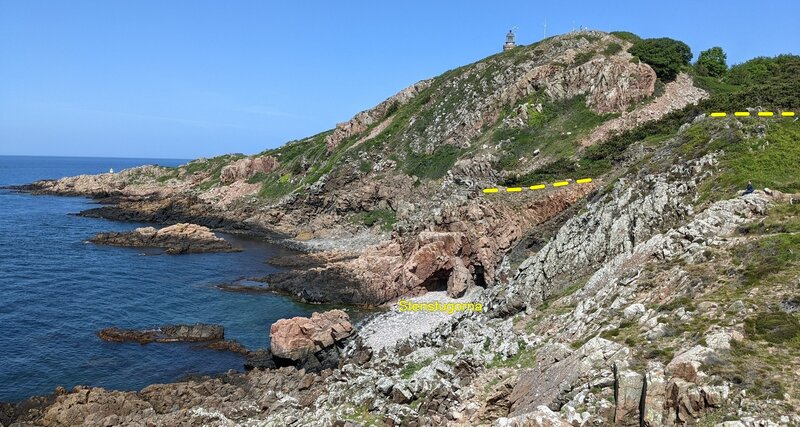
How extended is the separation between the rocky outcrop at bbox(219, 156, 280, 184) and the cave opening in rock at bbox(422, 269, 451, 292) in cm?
6814

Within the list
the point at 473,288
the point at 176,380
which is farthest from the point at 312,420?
the point at 473,288

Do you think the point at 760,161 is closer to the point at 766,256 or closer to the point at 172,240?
the point at 766,256

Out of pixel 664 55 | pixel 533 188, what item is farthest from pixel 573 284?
pixel 664 55

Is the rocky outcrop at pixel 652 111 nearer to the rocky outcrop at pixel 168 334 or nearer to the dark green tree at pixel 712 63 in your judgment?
the dark green tree at pixel 712 63

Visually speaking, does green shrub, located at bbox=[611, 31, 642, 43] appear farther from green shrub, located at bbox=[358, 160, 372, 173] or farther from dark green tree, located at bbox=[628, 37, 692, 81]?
green shrub, located at bbox=[358, 160, 372, 173]

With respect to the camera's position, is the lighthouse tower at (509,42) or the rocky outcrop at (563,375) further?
the lighthouse tower at (509,42)

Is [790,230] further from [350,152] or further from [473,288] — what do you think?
[350,152]

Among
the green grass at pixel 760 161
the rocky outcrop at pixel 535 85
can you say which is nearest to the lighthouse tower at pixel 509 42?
the rocky outcrop at pixel 535 85

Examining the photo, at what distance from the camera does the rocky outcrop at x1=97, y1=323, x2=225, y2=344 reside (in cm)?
3875

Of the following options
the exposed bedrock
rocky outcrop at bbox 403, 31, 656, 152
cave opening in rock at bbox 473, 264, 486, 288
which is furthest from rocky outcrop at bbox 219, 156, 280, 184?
cave opening in rock at bbox 473, 264, 486, 288

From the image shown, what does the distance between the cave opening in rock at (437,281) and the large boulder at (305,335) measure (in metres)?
12.4

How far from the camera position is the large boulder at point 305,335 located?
114ft

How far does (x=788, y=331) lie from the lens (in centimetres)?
1477

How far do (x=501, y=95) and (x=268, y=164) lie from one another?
2122 inches
